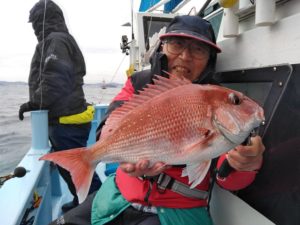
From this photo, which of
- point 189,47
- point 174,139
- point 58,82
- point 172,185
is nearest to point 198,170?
point 174,139

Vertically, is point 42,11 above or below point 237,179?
above

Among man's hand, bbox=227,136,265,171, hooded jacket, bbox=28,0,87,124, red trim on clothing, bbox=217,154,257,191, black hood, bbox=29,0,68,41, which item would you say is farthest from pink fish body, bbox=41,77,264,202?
black hood, bbox=29,0,68,41

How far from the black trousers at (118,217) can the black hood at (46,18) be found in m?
2.25

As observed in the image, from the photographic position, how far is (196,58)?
76.7 inches

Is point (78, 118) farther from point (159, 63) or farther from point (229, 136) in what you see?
point (229, 136)

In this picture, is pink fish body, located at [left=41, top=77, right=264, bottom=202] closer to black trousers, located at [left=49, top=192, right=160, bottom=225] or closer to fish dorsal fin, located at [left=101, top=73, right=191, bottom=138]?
fish dorsal fin, located at [left=101, top=73, right=191, bottom=138]

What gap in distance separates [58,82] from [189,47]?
6.00 feet

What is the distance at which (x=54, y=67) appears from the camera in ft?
10.7

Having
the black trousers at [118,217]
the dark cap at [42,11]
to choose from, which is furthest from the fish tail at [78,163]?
the dark cap at [42,11]

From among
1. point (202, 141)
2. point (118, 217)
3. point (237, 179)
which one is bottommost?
point (118, 217)

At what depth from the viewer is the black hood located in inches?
141

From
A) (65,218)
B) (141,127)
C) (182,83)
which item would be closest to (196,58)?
(182,83)

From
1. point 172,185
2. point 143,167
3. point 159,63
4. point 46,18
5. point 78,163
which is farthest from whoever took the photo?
point 46,18

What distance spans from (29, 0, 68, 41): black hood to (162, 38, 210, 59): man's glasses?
6.83 ft
